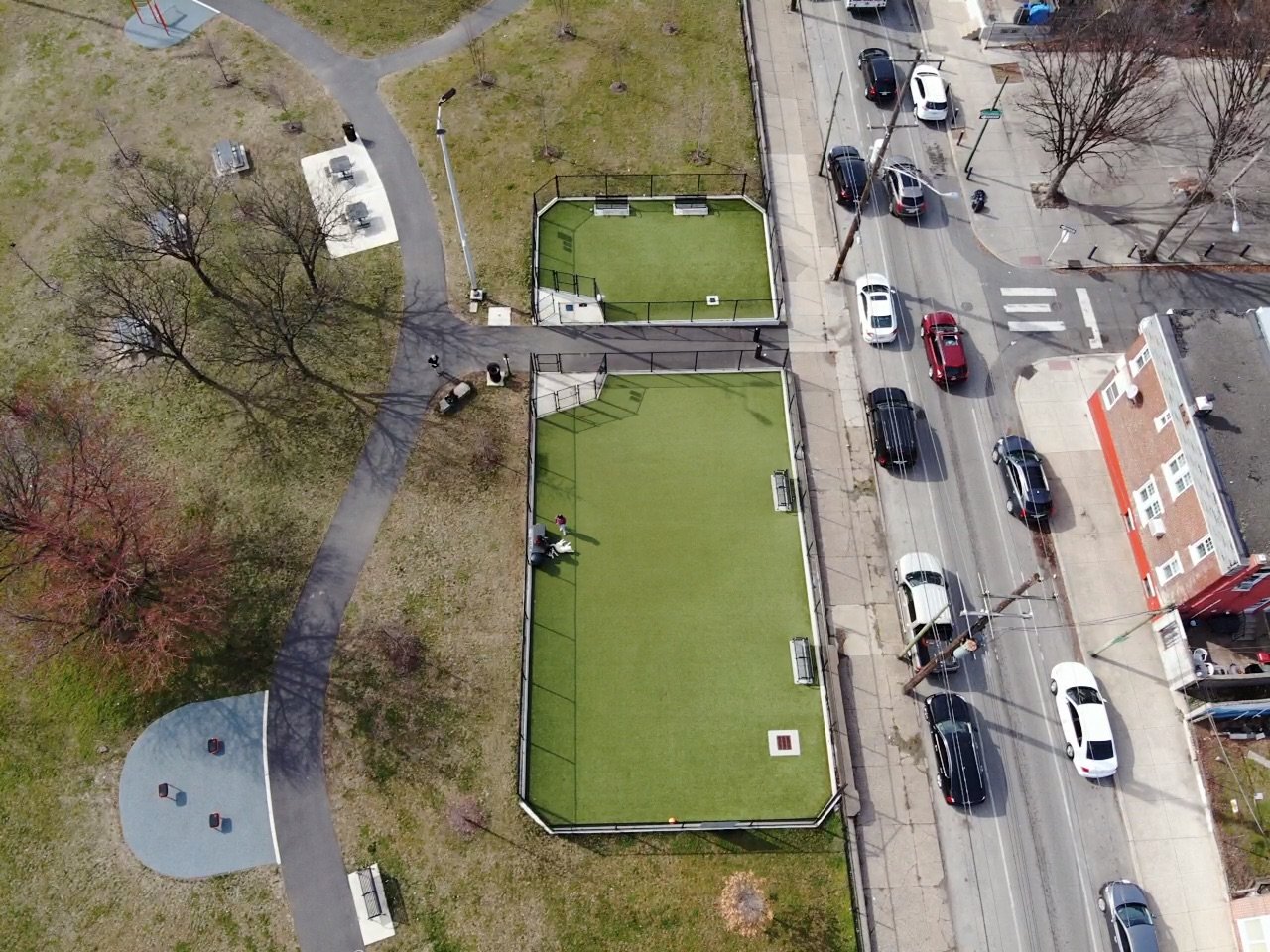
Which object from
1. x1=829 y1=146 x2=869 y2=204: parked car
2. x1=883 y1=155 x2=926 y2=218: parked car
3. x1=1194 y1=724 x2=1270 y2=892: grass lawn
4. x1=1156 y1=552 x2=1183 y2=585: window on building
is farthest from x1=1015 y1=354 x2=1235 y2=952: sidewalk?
x1=829 y1=146 x2=869 y2=204: parked car

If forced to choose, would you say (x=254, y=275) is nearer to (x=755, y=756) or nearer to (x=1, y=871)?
(x=1, y=871)

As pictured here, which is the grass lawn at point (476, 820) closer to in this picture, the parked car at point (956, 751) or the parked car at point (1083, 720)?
the parked car at point (956, 751)

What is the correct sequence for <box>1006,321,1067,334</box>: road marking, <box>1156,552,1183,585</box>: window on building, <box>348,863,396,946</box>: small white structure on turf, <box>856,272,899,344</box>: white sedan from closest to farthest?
<box>348,863,396,946</box>: small white structure on turf, <box>1156,552,1183,585</box>: window on building, <box>856,272,899,344</box>: white sedan, <box>1006,321,1067,334</box>: road marking

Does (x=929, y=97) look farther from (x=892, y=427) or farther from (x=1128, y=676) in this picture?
(x=1128, y=676)

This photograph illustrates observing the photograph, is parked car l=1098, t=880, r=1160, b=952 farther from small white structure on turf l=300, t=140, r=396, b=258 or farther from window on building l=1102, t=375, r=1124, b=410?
small white structure on turf l=300, t=140, r=396, b=258

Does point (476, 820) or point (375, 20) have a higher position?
point (375, 20)

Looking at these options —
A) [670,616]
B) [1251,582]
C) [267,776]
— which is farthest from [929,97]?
[267,776]

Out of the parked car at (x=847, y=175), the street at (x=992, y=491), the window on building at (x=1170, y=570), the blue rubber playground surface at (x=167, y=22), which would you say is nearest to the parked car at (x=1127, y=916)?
the street at (x=992, y=491)
